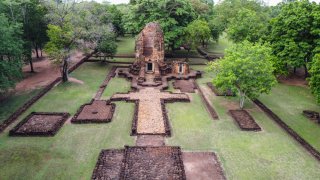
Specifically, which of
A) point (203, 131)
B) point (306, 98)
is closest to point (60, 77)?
point (203, 131)

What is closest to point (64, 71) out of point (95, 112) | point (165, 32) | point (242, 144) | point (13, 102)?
point (13, 102)

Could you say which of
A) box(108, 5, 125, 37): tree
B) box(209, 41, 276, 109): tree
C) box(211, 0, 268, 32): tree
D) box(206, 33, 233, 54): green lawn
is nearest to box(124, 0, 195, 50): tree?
box(211, 0, 268, 32): tree

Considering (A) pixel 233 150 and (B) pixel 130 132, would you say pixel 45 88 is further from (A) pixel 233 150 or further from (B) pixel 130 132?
(A) pixel 233 150

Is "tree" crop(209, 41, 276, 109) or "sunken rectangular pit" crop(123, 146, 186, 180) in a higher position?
"tree" crop(209, 41, 276, 109)

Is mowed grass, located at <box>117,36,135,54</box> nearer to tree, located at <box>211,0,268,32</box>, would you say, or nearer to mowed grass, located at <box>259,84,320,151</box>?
tree, located at <box>211,0,268,32</box>

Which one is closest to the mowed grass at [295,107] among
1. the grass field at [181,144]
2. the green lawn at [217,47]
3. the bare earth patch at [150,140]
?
the grass field at [181,144]

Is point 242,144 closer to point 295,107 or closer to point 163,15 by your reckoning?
point 295,107
